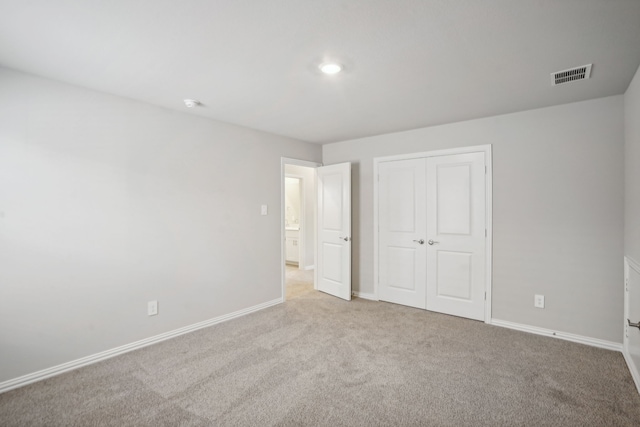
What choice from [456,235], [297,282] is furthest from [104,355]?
[456,235]

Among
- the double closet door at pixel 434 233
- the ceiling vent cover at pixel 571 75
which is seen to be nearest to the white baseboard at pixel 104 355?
the double closet door at pixel 434 233

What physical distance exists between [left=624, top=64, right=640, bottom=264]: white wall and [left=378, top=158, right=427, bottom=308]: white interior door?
72.0 inches

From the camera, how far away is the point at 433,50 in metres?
1.96

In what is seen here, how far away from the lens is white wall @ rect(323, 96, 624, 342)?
9.22ft

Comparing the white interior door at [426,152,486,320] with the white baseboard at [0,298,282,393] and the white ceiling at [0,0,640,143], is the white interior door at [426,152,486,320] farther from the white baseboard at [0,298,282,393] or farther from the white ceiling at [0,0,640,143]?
the white baseboard at [0,298,282,393]

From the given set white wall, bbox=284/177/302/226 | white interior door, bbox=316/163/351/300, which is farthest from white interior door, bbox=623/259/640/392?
white wall, bbox=284/177/302/226

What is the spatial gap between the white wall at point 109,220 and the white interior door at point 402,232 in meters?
1.81

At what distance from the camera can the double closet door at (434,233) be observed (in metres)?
3.54

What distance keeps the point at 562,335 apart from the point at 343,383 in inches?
93.5

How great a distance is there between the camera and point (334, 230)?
4535mm

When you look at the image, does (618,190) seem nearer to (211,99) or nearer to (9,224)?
(211,99)

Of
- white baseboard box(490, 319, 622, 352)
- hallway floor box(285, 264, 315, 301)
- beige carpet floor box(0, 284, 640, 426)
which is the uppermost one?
white baseboard box(490, 319, 622, 352)

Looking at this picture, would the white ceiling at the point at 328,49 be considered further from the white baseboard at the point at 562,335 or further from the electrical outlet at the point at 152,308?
the white baseboard at the point at 562,335

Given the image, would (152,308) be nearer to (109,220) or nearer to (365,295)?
→ (109,220)
